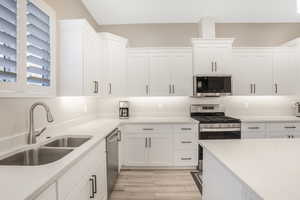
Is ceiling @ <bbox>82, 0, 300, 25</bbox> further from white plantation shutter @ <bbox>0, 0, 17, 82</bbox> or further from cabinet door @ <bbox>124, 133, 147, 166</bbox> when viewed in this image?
cabinet door @ <bbox>124, 133, 147, 166</bbox>

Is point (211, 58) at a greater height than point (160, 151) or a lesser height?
greater

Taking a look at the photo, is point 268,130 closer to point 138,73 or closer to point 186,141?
point 186,141

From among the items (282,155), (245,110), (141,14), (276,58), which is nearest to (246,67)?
(276,58)

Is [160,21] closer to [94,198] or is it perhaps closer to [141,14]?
[141,14]

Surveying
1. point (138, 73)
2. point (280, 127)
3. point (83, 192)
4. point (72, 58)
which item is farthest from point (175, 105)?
point (83, 192)

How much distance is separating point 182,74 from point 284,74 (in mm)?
1979

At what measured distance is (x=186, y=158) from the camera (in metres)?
3.49

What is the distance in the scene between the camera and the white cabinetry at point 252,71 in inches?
150

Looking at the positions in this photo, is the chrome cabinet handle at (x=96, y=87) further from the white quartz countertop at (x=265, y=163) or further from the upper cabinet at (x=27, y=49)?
the white quartz countertop at (x=265, y=163)

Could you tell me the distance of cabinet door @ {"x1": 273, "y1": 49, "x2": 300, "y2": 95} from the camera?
12.4 feet

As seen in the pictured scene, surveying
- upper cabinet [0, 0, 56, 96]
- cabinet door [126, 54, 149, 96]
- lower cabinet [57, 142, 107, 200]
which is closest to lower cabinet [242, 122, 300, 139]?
cabinet door [126, 54, 149, 96]

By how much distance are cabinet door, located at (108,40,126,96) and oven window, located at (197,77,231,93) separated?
56.4 inches

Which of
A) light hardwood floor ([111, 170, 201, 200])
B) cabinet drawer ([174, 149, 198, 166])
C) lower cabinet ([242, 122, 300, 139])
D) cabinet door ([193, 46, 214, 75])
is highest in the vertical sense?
Answer: cabinet door ([193, 46, 214, 75])

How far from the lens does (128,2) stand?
318cm
